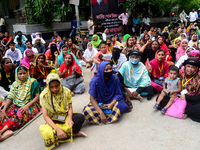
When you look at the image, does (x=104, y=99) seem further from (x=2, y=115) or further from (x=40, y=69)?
(x=40, y=69)

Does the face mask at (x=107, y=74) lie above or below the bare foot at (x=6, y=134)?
above

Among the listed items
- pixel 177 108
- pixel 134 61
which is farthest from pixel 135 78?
pixel 177 108

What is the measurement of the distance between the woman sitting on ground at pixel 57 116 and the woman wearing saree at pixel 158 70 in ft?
7.17

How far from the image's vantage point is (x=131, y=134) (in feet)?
8.55

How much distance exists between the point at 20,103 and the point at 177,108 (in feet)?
9.41

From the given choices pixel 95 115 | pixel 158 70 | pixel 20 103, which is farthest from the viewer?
pixel 158 70

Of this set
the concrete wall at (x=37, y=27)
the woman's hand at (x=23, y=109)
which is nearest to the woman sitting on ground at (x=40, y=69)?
the woman's hand at (x=23, y=109)

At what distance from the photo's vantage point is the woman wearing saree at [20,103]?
2.89 meters

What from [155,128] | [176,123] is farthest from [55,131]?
[176,123]

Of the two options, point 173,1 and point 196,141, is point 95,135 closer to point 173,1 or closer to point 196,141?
point 196,141

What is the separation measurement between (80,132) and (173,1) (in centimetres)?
1544

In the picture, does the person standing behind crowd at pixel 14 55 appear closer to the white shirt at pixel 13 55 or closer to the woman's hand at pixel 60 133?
the white shirt at pixel 13 55

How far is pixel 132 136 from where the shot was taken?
2.56 meters

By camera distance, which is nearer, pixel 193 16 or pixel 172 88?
pixel 172 88
